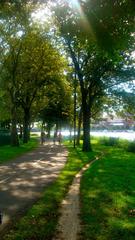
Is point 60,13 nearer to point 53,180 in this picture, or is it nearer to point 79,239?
point 53,180

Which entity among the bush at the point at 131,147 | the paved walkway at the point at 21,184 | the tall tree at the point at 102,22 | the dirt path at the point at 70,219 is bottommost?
the dirt path at the point at 70,219

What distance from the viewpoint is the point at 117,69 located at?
136ft

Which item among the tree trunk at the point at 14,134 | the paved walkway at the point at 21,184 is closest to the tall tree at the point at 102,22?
the paved walkway at the point at 21,184

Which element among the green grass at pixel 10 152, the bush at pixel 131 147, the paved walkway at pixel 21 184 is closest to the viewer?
the paved walkway at pixel 21 184

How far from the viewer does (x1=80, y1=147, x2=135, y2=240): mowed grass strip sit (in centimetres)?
959

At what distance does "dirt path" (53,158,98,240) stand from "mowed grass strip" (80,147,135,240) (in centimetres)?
16

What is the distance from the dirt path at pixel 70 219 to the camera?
30.7ft

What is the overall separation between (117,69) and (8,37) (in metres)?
10.4

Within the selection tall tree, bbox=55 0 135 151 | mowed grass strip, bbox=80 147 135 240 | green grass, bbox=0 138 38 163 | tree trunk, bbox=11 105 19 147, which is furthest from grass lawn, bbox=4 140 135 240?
tree trunk, bbox=11 105 19 147

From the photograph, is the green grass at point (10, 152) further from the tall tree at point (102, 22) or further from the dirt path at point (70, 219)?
the tall tree at point (102, 22)

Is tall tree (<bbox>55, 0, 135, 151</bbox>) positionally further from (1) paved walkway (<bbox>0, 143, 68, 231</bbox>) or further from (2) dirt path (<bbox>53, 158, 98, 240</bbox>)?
(1) paved walkway (<bbox>0, 143, 68, 231</bbox>)

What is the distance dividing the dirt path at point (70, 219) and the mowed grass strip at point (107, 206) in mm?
162

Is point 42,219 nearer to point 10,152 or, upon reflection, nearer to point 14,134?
point 10,152

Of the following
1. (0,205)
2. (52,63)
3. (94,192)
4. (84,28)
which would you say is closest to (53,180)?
(94,192)
